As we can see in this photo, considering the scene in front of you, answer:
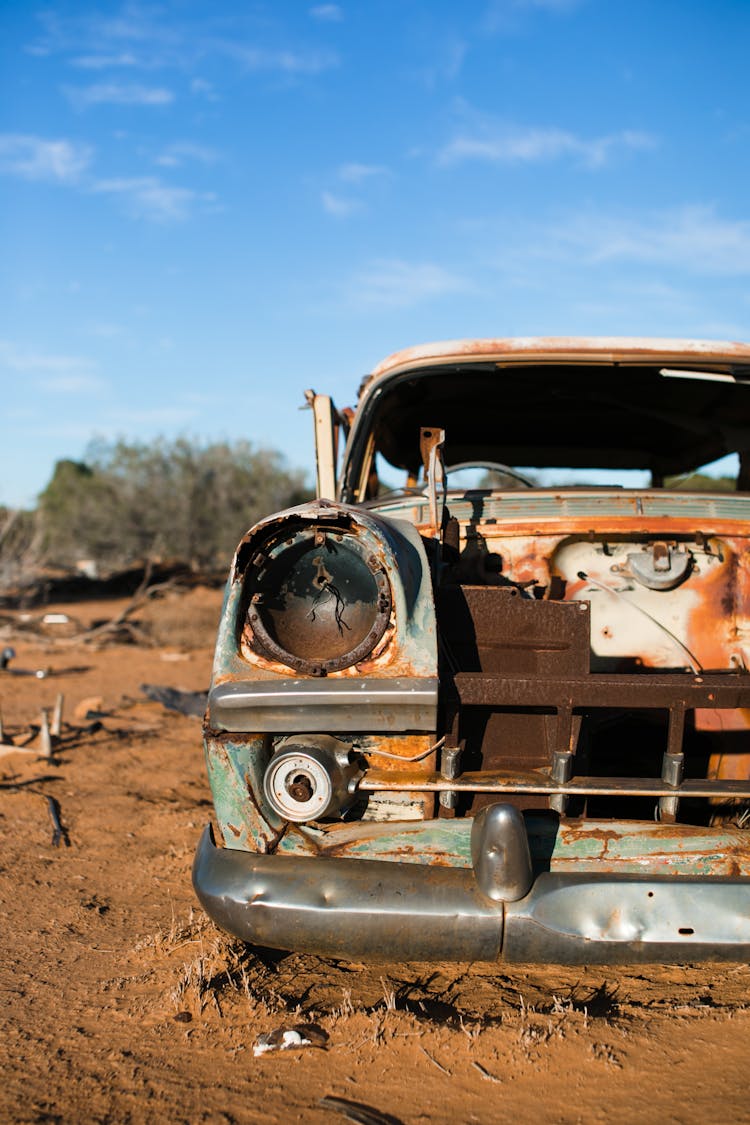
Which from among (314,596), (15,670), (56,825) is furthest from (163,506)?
(314,596)

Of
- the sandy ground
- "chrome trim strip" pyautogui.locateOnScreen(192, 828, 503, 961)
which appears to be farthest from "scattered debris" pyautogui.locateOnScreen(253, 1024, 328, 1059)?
"chrome trim strip" pyautogui.locateOnScreen(192, 828, 503, 961)

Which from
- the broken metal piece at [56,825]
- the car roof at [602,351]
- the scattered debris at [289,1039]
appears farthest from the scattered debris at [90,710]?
the scattered debris at [289,1039]

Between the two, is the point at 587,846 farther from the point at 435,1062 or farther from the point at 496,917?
the point at 435,1062

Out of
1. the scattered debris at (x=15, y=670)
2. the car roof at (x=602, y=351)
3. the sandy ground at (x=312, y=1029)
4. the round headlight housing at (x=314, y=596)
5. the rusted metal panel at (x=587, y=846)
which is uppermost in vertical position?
the car roof at (x=602, y=351)

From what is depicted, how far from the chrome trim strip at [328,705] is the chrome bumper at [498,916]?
0.33 meters

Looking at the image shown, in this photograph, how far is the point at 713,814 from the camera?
273cm

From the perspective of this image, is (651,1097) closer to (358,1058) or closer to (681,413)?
(358,1058)

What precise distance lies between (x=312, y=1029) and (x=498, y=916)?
51 centimetres

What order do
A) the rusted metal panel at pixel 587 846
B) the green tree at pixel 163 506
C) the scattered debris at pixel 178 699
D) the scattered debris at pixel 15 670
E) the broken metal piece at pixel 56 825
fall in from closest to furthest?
the rusted metal panel at pixel 587 846, the broken metal piece at pixel 56 825, the scattered debris at pixel 178 699, the scattered debris at pixel 15 670, the green tree at pixel 163 506

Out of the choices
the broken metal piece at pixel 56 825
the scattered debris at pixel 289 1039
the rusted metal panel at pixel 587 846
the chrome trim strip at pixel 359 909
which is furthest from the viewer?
the broken metal piece at pixel 56 825

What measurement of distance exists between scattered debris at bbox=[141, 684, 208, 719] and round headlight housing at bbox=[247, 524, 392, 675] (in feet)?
15.6

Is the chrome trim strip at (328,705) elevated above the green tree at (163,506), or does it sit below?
below

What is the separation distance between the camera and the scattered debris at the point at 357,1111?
170cm

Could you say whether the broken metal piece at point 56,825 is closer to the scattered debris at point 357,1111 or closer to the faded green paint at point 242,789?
the faded green paint at point 242,789
